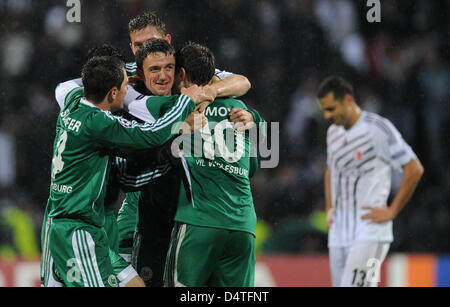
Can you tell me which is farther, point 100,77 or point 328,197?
point 328,197

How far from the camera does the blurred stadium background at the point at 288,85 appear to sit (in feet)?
20.0

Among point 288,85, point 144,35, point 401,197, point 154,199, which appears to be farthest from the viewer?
point 288,85

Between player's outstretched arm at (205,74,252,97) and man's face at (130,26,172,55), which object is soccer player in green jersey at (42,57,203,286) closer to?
player's outstretched arm at (205,74,252,97)

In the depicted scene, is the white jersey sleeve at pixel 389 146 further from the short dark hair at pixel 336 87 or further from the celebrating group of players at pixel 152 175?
the celebrating group of players at pixel 152 175

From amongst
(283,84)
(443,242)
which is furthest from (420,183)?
(283,84)

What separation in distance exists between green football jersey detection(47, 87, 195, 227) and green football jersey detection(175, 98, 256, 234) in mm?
342

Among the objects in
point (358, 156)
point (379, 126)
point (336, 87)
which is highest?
point (336, 87)

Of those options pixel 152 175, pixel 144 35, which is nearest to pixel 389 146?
pixel 144 35

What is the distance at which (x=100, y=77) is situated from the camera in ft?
11.9

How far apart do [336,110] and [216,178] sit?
6.35ft

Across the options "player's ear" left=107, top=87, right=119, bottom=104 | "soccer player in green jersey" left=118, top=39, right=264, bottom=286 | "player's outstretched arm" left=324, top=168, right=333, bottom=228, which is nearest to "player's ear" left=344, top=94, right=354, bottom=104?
"player's outstretched arm" left=324, top=168, right=333, bottom=228

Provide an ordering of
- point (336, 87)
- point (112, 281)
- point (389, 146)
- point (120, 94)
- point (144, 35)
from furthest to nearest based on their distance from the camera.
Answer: point (336, 87) → point (389, 146) → point (144, 35) → point (120, 94) → point (112, 281)

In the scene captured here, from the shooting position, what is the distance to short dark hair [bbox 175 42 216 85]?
3.98m

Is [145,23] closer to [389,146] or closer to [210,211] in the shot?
[210,211]
